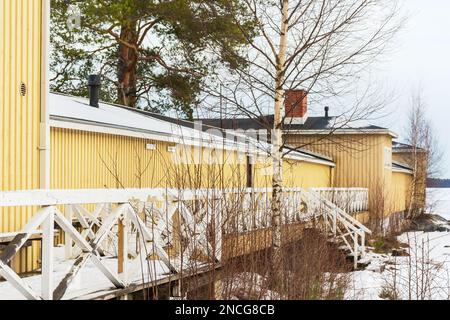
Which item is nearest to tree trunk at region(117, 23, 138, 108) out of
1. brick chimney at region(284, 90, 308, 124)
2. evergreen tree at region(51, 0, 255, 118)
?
evergreen tree at region(51, 0, 255, 118)

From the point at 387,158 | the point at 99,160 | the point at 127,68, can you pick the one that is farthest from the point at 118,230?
the point at 387,158

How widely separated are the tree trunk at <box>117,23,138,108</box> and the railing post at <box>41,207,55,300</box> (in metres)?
21.4

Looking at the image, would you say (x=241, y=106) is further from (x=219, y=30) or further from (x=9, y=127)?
(x=9, y=127)

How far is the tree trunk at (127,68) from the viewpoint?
27484 mm

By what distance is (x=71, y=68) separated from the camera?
1053 inches

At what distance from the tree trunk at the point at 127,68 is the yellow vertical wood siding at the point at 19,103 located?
17622 mm

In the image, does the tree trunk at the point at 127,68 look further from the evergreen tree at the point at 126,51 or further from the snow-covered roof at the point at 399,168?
the snow-covered roof at the point at 399,168

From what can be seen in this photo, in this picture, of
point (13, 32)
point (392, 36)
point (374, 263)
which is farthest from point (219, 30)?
point (374, 263)

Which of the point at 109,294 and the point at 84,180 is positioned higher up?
the point at 84,180

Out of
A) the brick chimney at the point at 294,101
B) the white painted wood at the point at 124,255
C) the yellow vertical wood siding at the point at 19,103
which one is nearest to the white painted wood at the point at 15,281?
the white painted wood at the point at 124,255

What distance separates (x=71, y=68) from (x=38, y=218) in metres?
21.4

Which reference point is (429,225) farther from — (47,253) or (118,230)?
(47,253)

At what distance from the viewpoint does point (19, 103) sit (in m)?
9.40

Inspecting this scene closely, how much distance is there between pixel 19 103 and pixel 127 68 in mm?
18470
